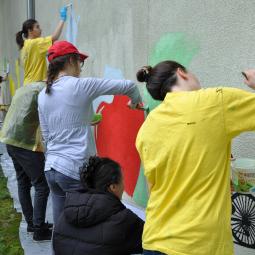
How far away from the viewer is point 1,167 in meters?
7.52

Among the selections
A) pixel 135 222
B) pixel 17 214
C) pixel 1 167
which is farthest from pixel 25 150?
pixel 1 167

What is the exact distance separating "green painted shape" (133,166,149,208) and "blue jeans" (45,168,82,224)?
91 cm

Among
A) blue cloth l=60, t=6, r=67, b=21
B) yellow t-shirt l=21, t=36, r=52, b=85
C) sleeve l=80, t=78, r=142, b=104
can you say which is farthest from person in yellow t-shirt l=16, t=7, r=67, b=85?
sleeve l=80, t=78, r=142, b=104

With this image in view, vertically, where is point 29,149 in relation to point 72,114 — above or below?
below

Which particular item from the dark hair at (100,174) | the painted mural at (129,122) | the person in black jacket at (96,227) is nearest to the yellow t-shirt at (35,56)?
the painted mural at (129,122)

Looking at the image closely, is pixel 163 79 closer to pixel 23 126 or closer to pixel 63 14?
pixel 23 126

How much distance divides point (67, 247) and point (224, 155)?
936 millimetres

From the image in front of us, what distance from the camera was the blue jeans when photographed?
A: 315 centimetres

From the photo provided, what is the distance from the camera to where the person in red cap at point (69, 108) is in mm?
3055

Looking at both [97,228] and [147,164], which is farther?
[97,228]

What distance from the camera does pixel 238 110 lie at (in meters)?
1.79

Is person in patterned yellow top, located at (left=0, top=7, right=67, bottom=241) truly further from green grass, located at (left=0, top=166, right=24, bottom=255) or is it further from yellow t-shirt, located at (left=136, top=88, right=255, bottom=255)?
yellow t-shirt, located at (left=136, top=88, right=255, bottom=255)

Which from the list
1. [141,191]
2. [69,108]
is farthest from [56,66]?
[141,191]

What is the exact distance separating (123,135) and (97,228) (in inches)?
86.0
